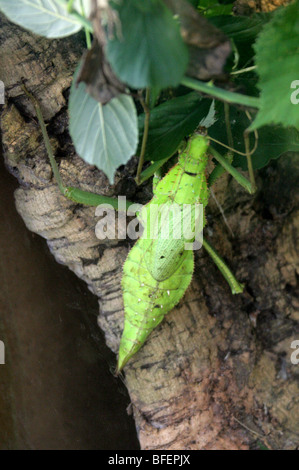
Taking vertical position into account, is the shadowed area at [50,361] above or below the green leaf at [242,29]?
below

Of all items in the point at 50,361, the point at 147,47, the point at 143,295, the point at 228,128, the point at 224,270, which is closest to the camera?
the point at 147,47

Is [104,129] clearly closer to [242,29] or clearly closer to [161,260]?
[242,29]

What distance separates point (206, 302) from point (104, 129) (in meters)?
0.68

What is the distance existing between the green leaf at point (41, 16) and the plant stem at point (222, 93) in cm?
17

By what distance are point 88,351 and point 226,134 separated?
2.35 ft

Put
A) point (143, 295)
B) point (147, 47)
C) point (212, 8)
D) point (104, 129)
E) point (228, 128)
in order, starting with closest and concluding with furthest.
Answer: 1. point (147, 47)
2. point (104, 129)
3. point (212, 8)
4. point (228, 128)
5. point (143, 295)

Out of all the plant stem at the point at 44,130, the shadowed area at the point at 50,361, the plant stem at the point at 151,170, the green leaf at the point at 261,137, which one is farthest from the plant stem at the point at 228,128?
the shadowed area at the point at 50,361

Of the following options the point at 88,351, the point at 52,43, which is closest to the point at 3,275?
the point at 88,351

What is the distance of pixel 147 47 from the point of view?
1.58 ft

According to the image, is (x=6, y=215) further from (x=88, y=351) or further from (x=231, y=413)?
(x=231, y=413)

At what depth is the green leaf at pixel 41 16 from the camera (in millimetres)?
593

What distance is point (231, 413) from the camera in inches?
46.8

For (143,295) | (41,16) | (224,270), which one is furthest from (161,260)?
(41,16)

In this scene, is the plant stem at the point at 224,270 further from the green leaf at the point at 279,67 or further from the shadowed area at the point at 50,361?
the green leaf at the point at 279,67
